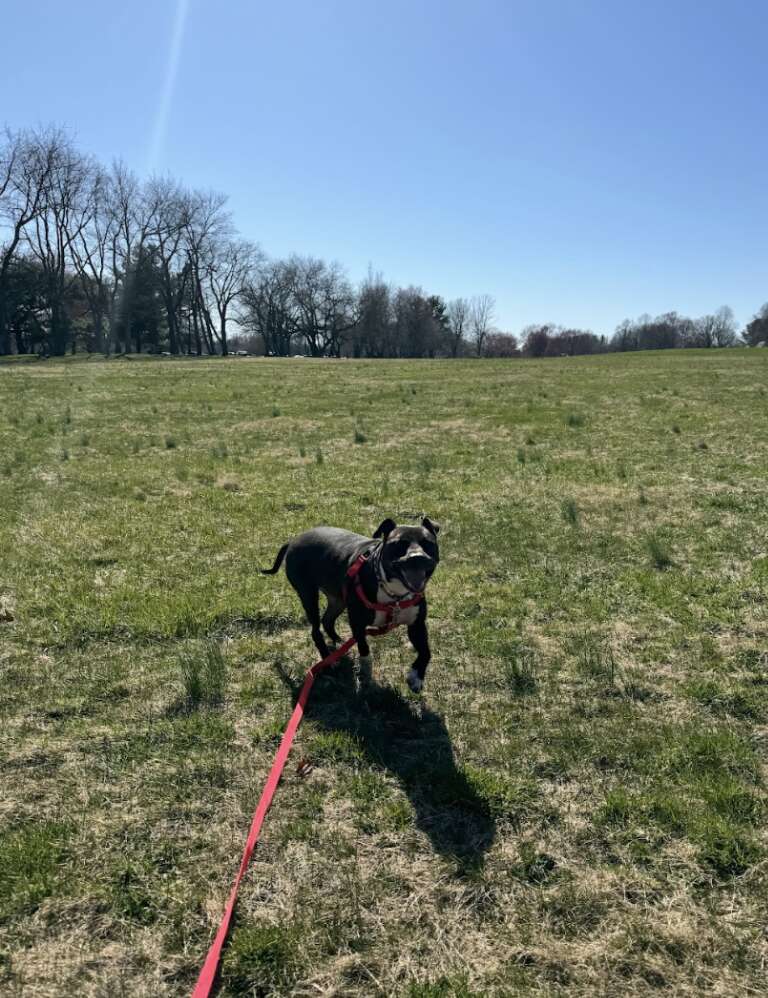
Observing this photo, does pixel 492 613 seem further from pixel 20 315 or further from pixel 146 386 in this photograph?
pixel 20 315

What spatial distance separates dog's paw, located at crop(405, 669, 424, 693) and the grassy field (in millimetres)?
176

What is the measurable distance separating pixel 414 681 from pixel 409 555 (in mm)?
1072

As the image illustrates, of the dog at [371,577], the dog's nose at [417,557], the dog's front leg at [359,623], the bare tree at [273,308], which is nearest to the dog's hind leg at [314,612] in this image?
the dog at [371,577]

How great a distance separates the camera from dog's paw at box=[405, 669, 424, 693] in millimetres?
4355

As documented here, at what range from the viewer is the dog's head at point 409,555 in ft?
12.6

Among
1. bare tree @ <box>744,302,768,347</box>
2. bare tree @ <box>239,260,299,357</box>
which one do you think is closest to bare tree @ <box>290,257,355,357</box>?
bare tree @ <box>239,260,299,357</box>

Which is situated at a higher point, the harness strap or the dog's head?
the dog's head

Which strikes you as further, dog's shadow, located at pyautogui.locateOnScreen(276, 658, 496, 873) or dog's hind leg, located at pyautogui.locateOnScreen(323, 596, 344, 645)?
dog's hind leg, located at pyautogui.locateOnScreen(323, 596, 344, 645)

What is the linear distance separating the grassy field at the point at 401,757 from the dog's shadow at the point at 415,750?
2 centimetres

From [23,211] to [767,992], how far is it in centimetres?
6301

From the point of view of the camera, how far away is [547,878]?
296 cm

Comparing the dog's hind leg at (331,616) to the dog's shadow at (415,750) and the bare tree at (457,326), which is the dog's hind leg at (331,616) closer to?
the dog's shadow at (415,750)

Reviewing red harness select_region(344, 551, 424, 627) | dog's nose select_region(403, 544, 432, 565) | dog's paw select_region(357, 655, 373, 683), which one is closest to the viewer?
dog's nose select_region(403, 544, 432, 565)

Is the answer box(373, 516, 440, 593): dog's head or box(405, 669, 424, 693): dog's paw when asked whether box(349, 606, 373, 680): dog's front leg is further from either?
box(373, 516, 440, 593): dog's head
